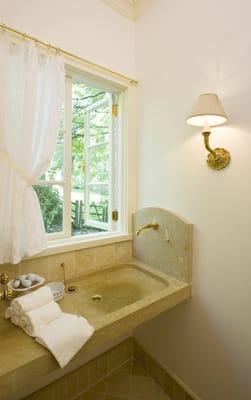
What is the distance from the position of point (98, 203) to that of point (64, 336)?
1.15m

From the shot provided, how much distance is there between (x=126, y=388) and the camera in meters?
1.60

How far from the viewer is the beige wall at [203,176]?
3.77 ft

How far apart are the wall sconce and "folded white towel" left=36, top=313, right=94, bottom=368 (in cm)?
103

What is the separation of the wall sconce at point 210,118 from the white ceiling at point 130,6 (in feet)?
3.74

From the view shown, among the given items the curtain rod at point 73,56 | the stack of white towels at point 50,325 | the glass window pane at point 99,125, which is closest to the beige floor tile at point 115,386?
the stack of white towels at point 50,325

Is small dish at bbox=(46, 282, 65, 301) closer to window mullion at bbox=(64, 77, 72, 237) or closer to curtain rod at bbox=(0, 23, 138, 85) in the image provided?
window mullion at bbox=(64, 77, 72, 237)

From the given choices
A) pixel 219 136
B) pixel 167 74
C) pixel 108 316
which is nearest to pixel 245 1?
pixel 167 74

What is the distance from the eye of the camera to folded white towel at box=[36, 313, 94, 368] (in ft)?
2.71

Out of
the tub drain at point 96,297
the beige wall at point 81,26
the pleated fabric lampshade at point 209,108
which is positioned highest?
the beige wall at point 81,26

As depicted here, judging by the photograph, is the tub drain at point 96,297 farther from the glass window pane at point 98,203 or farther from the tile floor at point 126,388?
the tile floor at point 126,388

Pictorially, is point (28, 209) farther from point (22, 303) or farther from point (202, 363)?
point (202, 363)

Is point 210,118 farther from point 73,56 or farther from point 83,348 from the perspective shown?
point 83,348

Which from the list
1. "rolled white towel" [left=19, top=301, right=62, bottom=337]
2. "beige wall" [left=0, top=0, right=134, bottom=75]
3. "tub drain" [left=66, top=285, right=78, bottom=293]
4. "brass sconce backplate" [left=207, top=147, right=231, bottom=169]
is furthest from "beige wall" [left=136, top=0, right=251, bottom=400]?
"rolled white towel" [left=19, top=301, right=62, bottom=337]

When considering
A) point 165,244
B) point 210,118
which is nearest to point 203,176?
point 210,118
